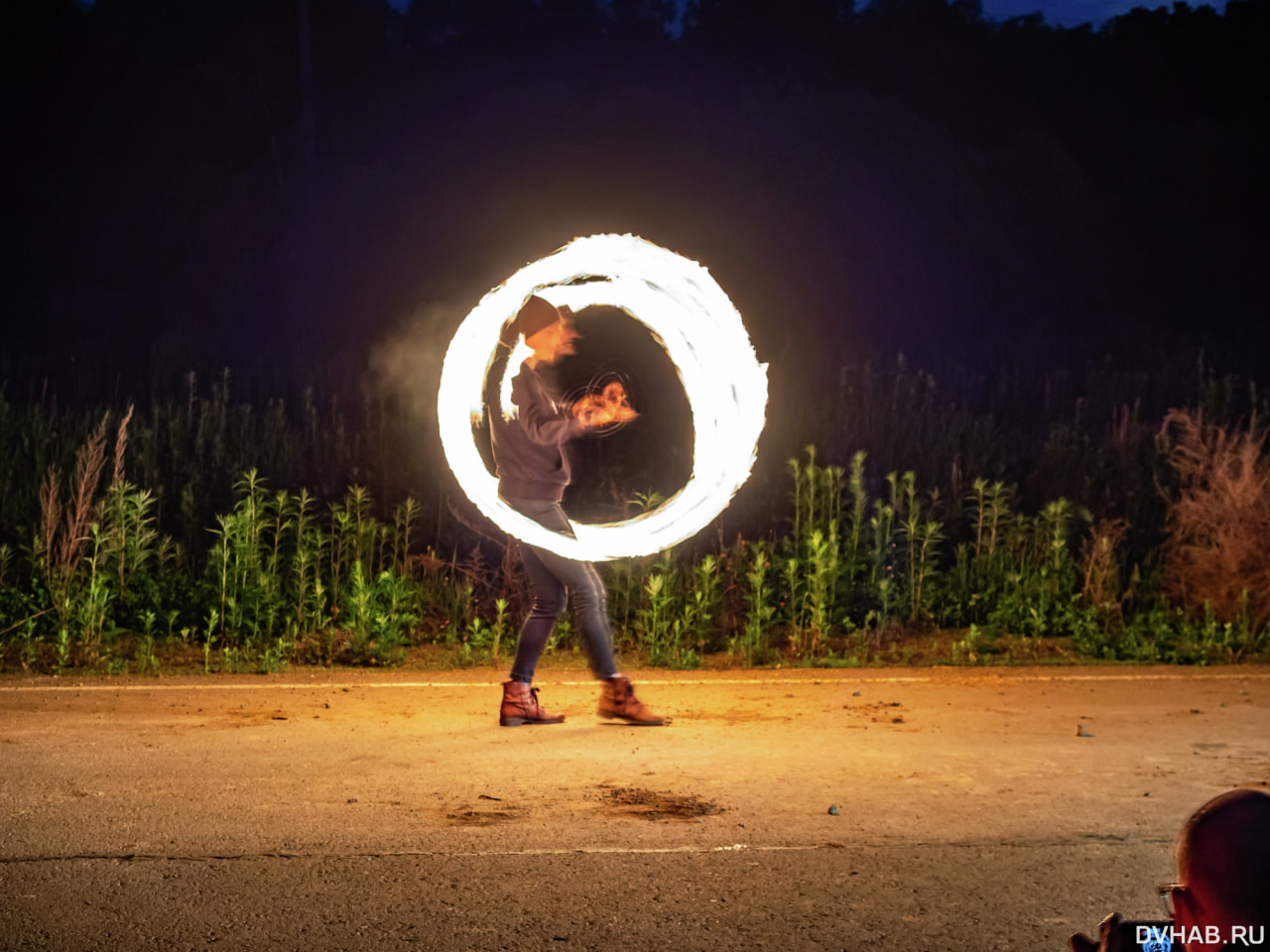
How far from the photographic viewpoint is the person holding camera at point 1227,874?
221cm

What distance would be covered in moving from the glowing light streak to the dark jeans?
0.55 meters

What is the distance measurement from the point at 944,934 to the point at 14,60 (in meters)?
38.9

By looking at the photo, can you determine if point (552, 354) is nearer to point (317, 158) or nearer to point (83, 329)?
point (83, 329)

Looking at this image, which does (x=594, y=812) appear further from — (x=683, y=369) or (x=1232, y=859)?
(x=683, y=369)

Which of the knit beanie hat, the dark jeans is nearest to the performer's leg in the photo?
the dark jeans

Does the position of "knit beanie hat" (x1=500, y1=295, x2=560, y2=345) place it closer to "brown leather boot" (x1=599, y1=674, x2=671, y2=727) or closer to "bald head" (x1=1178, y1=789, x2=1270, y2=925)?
"brown leather boot" (x1=599, y1=674, x2=671, y2=727)

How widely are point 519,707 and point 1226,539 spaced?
685cm

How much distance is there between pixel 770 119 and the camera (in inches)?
1548

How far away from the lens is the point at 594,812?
20.0ft

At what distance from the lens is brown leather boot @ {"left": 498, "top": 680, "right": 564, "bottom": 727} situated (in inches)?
315

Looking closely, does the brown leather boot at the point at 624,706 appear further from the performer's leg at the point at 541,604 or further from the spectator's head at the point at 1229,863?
the spectator's head at the point at 1229,863

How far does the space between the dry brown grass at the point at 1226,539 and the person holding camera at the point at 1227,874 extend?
10127 mm

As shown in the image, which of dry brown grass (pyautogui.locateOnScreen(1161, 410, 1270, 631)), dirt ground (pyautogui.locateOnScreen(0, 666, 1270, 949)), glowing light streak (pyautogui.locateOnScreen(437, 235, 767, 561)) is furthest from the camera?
dry brown grass (pyautogui.locateOnScreen(1161, 410, 1270, 631))

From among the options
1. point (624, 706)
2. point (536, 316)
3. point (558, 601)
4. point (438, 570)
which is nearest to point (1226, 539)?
point (624, 706)
